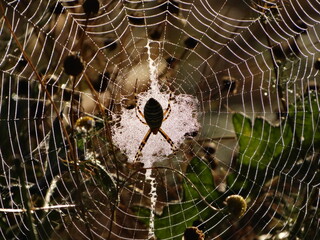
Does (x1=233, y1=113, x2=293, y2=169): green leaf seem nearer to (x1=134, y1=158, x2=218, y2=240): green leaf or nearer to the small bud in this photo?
(x1=134, y1=158, x2=218, y2=240): green leaf

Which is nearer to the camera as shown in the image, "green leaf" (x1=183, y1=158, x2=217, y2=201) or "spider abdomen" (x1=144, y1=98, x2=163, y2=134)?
"green leaf" (x1=183, y1=158, x2=217, y2=201)

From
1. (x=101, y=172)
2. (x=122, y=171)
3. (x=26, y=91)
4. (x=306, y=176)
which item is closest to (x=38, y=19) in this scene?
(x=26, y=91)

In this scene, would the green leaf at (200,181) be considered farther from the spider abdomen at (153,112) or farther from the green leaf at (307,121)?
the green leaf at (307,121)

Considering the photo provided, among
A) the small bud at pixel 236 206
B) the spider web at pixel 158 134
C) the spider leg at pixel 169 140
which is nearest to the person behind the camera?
the small bud at pixel 236 206

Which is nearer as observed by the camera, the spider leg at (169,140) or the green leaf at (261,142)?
the green leaf at (261,142)

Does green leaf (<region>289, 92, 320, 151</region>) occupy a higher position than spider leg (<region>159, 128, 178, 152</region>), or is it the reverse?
green leaf (<region>289, 92, 320, 151</region>)

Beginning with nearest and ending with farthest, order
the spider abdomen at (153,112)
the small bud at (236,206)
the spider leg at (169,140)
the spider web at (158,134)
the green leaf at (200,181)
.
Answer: the small bud at (236,206), the spider web at (158,134), the green leaf at (200,181), the spider abdomen at (153,112), the spider leg at (169,140)

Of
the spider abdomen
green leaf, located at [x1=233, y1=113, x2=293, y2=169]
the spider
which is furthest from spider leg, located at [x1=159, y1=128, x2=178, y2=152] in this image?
green leaf, located at [x1=233, y1=113, x2=293, y2=169]

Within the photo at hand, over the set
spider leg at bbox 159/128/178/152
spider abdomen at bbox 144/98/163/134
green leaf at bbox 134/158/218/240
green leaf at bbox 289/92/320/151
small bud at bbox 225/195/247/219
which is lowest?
green leaf at bbox 134/158/218/240

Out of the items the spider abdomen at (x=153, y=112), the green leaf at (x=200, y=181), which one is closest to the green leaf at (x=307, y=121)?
the green leaf at (x=200, y=181)

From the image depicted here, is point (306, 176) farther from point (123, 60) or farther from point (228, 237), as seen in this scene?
point (123, 60)
